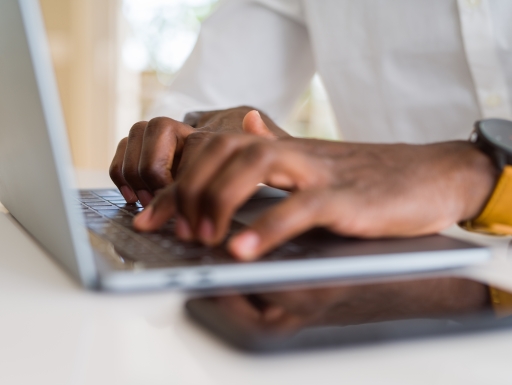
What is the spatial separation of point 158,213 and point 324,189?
13 cm

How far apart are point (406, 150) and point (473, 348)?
0.83 ft

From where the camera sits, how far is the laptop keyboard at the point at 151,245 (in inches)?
14.4

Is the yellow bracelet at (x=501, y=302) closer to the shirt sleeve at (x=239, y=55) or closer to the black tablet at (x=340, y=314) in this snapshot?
the black tablet at (x=340, y=314)

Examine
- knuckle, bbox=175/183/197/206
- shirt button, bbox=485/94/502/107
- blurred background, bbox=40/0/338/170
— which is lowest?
blurred background, bbox=40/0/338/170

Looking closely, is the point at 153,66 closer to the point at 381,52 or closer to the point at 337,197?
the point at 381,52

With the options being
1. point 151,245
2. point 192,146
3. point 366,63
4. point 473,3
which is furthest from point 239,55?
point 151,245

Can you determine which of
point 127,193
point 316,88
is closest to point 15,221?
point 127,193

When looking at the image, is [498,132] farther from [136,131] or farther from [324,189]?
[136,131]

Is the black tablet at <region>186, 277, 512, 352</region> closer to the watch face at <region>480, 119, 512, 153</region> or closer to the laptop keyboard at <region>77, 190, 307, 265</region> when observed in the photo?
the laptop keyboard at <region>77, 190, 307, 265</region>

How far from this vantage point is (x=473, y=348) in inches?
11.5

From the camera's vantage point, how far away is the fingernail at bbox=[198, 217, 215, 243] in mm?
373

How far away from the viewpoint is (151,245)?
1.32 ft

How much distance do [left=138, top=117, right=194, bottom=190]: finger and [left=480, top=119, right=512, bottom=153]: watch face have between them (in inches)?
12.7

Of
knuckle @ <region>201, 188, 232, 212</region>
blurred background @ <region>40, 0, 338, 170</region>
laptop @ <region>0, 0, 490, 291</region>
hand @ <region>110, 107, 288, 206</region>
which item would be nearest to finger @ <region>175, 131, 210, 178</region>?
hand @ <region>110, 107, 288, 206</region>
